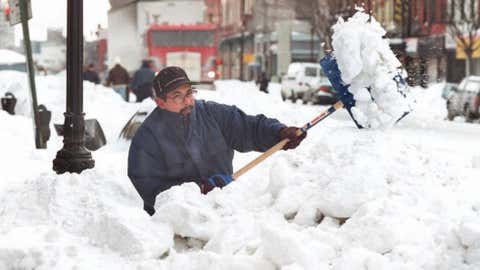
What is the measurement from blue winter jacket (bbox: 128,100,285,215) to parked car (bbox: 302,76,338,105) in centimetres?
2595

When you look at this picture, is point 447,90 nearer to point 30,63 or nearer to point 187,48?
point 187,48

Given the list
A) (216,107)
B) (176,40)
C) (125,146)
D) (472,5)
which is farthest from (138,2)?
(216,107)

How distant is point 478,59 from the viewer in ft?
130

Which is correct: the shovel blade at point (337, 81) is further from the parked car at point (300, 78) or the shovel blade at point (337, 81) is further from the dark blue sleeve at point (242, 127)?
the parked car at point (300, 78)

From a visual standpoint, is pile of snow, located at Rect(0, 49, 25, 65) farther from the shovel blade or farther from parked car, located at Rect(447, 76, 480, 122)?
the shovel blade

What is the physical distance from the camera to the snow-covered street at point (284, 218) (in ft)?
14.5

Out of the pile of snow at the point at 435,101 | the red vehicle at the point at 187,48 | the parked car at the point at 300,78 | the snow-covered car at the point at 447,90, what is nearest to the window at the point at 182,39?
the red vehicle at the point at 187,48

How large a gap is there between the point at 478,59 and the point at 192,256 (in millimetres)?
36963

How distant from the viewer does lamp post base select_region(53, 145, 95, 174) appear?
7598mm

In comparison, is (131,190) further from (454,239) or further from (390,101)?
(454,239)

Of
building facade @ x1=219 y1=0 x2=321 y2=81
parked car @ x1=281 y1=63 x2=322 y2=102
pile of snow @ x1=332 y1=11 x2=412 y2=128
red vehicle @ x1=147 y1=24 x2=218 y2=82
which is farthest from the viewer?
building facade @ x1=219 y1=0 x2=321 y2=81

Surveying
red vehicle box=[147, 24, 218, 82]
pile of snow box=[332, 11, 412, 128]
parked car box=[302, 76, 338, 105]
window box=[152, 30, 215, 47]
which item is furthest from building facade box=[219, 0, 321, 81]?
pile of snow box=[332, 11, 412, 128]

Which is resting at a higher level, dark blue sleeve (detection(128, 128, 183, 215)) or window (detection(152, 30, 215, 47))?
window (detection(152, 30, 215, 47))

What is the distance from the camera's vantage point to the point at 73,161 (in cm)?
759
